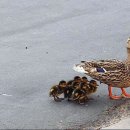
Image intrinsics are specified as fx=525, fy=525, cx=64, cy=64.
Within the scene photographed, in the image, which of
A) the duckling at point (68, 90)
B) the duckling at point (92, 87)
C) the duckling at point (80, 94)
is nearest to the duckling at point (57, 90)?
the duckling at point (68, 90)

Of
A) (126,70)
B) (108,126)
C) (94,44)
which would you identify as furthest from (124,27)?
(108,126)

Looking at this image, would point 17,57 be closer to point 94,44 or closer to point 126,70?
point 94,44

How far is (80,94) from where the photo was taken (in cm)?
564

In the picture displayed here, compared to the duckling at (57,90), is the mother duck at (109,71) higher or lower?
higher

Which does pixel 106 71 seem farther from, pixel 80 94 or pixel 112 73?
pixel 80 94

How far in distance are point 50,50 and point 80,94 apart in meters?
2.11

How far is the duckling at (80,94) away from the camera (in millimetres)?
5621

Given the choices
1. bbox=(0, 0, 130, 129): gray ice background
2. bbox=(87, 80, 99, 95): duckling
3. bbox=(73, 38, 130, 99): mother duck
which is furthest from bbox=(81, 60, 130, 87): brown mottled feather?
bbox=(0, 0, 130, 129): gray ice background

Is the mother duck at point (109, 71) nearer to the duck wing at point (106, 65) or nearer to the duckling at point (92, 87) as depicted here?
the duck wing at point (106, 65)

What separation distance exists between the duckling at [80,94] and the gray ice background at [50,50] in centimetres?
7

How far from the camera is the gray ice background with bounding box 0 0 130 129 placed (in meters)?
5.51

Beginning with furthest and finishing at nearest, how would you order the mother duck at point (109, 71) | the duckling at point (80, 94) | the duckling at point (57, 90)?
the duckling at point (57, 90) → the duckling at point (80, 94) → the mother duck at point (109, 71)

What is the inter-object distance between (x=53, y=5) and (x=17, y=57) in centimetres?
343

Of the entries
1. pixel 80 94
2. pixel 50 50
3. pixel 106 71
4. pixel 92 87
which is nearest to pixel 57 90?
pixel 80 94
